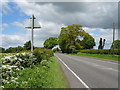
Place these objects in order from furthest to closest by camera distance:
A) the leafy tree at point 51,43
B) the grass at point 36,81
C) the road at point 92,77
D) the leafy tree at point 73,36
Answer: the leafy tree at point 51,43, the leafy tree at point 73,36, the road at point 92,77, the grass at point 36,81

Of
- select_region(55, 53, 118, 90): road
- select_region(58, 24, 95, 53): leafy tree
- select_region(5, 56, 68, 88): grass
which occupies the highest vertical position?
select_region(58, 24, 95, 53): leafy tree

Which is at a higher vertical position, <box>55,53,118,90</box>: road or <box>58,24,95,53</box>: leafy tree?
<box>58,24,95,53</box>: leafy tree

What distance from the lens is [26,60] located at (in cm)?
1095

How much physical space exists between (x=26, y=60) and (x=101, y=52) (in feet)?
141

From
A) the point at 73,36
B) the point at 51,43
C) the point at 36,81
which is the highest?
the point at 73,36

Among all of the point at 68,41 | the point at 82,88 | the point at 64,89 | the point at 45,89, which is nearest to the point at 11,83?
the point at 45,89

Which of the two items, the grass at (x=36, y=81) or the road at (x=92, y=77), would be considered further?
the road at (x=92, y=77)

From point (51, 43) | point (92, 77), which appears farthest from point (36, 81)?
point (51, 43)

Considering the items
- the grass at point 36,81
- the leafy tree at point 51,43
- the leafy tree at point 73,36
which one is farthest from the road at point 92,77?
the leafy tree at point 51,43

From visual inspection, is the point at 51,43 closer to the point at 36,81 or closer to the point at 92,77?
the point at 92,77

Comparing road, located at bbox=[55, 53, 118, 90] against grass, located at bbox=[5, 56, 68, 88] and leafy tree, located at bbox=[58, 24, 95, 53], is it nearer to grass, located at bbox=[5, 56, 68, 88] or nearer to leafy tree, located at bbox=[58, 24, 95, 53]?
grass, located at bbox=[5, 56, 68, 88]

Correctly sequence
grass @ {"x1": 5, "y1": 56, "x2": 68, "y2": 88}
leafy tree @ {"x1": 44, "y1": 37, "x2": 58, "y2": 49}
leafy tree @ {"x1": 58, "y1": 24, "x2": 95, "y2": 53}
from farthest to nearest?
leafy tree @ {"x1": 44, "y1": 37, "x2": 58, "y2": 49}, leafy tree @ {"x1": 58, "y1": 24, "x2": 95, "y2": 53}, grass @ {"x1": 5, "y1": 56, "x2": 68, "y2": 88}

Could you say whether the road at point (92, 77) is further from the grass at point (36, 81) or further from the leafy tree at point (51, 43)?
the leafy tree at point (51, 43)

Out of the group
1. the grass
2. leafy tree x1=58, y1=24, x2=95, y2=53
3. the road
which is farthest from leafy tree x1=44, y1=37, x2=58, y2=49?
the grass
